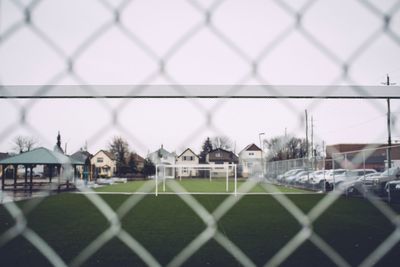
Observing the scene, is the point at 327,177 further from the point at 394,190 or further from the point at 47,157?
the point at 47,157

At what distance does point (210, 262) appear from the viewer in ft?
14.3

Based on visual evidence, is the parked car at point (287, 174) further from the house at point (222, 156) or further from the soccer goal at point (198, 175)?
the house at point (222, 156)

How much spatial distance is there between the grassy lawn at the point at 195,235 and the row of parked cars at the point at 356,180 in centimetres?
411

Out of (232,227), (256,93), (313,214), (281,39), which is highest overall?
(281,39)

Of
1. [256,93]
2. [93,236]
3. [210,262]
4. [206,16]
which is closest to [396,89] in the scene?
[256,93]

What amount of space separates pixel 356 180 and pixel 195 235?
1142cm

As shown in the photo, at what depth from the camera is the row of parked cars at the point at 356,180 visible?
502 inches

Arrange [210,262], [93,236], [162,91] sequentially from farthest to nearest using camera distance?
[93,236]
[210,262]
[162,91]

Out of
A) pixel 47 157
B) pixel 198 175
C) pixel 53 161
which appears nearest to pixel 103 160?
pixel 47 157

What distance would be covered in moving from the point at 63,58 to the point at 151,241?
5138 millimetres

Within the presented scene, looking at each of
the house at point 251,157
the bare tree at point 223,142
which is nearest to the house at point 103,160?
the bare tree at point 223,142

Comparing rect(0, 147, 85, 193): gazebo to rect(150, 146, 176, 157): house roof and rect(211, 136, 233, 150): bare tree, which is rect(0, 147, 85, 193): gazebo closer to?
rect(150, 146, 176, 157): house roof

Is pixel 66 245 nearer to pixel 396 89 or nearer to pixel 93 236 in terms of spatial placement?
pixel 93 236

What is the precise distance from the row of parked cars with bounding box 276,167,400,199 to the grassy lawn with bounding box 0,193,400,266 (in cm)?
411
